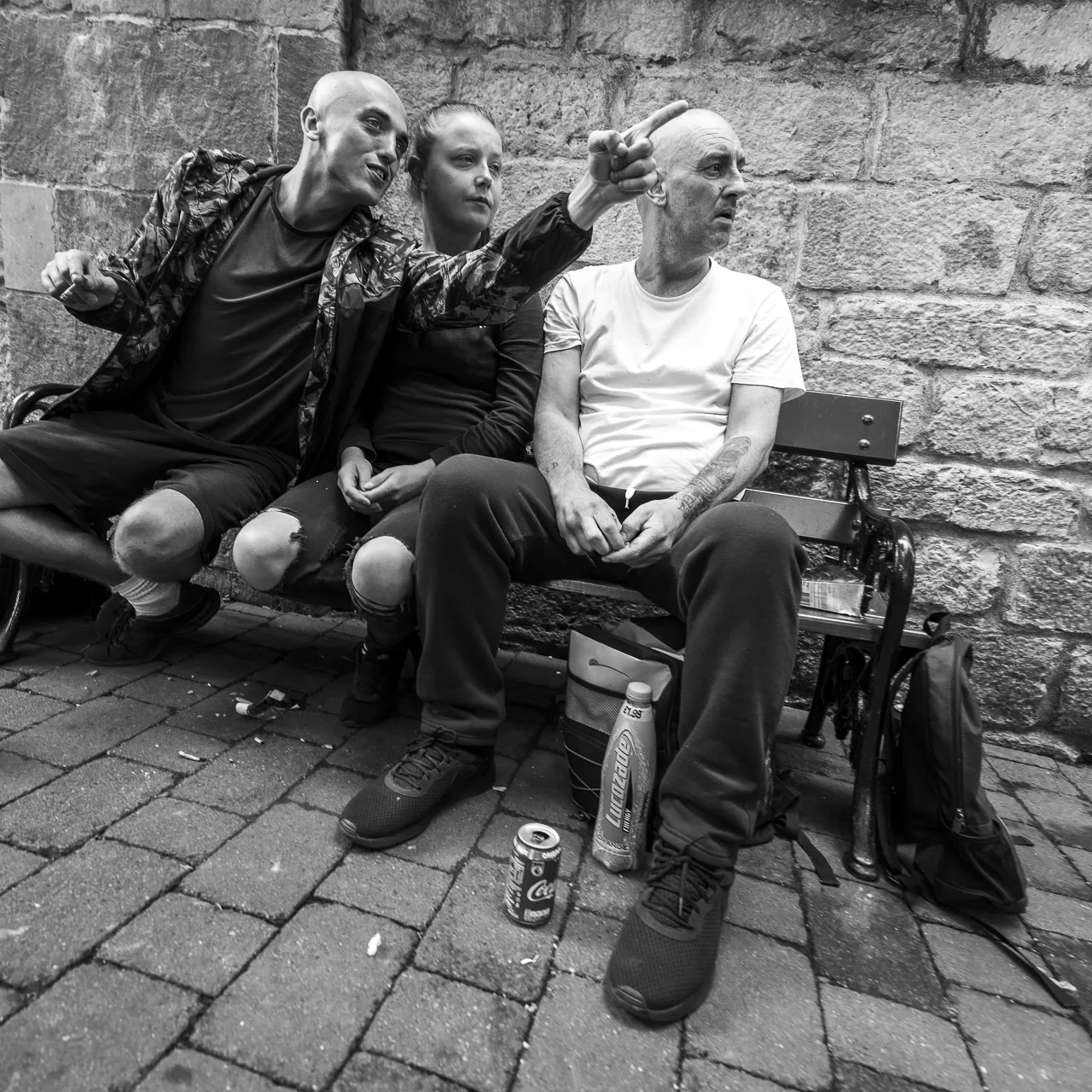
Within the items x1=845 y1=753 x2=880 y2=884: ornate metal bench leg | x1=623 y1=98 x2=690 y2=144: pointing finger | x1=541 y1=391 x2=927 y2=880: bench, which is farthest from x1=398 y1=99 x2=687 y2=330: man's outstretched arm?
x1=845 y1=753 x2=880 y2=884: ornate metal bench leg

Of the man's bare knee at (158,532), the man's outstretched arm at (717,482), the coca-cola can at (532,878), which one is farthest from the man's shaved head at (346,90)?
the coca-cola can at (532,878)

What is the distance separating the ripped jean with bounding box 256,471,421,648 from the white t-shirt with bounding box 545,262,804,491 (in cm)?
59

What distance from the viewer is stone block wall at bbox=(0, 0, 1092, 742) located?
8.44 ft

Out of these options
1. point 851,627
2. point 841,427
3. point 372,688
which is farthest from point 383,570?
point 841,427

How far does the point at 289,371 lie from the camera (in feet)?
7.81

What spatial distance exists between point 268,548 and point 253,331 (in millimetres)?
749

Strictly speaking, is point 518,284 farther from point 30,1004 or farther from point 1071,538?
point 1071,538

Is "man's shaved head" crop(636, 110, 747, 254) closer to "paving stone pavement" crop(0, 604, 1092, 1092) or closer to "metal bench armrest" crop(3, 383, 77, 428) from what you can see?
"paving stone pavement" crop(0, 604, 1092, 1092)

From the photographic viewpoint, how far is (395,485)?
7.26ft

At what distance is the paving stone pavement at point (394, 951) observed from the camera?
1.19 m

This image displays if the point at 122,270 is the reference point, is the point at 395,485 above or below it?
below

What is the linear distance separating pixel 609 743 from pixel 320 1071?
86 cm

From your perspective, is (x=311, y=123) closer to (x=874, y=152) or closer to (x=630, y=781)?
(x=874, y=152)

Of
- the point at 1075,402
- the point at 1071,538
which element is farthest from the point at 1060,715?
the point at 1075,402
